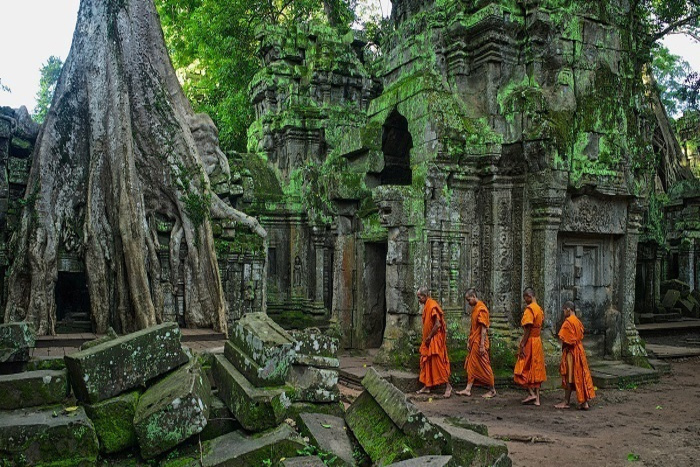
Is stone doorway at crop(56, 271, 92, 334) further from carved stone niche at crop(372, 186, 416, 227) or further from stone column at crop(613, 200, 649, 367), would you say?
stone column at crop(613, 200, 649, 367)

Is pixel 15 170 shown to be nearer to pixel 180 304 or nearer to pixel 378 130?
pixel 180 304

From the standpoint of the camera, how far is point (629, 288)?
970 centimetres

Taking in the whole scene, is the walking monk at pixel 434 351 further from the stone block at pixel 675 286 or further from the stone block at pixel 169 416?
the stone block at pixel 675 286

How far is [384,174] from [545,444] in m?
6.47

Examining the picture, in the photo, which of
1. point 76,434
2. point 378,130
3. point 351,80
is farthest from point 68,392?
point 351,80

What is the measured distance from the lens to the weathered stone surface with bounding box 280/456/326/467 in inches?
151

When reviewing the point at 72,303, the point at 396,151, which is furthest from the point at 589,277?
the point at 72,303

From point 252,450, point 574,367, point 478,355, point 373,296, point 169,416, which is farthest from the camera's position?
point 373,296

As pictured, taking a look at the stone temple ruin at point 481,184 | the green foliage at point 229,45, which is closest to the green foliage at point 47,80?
the green foliage at point 229,45

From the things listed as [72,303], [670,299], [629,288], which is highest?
[629,288]

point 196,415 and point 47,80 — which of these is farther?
point 47,80

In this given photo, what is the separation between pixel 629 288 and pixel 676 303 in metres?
8.66

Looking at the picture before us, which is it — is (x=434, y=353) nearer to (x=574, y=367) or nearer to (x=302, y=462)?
(x=574, y=367)

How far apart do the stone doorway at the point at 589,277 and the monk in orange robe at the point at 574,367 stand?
1.90m
